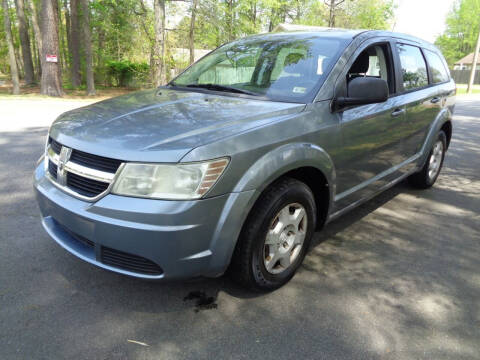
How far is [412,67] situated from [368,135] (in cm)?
139

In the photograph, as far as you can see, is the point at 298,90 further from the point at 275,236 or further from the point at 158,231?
the point at 158,231

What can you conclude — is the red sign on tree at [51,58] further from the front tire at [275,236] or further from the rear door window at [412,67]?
the front tire at [275,236]

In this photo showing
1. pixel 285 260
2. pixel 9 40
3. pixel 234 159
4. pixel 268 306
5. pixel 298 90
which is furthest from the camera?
pixel 9 40

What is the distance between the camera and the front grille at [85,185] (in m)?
2.15

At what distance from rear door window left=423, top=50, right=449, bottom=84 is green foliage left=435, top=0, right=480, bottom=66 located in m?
69.8

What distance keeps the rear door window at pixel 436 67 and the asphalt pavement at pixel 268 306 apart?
197 centimetres

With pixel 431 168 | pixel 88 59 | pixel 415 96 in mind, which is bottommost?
pixel 431 168

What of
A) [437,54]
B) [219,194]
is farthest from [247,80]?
[437,54]

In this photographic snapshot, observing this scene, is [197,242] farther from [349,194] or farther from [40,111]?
[40,111]

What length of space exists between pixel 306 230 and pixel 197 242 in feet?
3.34

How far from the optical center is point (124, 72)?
2511 cm

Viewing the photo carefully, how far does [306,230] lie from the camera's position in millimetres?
2807

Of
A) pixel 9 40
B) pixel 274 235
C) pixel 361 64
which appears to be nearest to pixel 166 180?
pixel 274 235

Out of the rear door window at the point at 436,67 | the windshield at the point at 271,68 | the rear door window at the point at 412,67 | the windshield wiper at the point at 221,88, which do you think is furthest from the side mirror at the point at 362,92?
the rear door window at the point at 436,67
